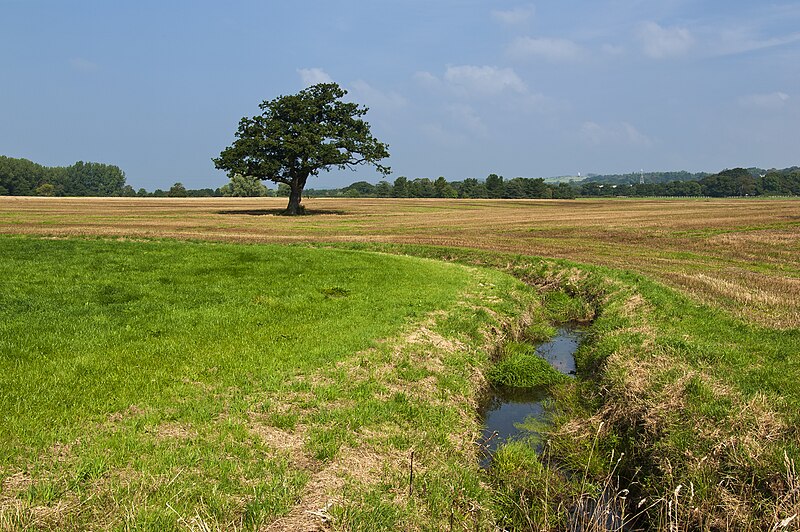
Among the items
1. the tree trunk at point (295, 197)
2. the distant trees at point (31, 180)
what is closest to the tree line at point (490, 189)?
the distant trees at point (31, 180)

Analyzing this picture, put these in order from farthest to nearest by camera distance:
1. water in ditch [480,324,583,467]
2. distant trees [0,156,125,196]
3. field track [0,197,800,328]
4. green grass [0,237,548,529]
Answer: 1. distant trees [0,156,125,196]
2. field track [0,197,800,328]
3. water in ditch [480,324,583,467]
4. green grass [0,237,548,529]

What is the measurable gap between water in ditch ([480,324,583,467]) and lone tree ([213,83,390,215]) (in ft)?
176

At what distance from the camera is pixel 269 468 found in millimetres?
7363

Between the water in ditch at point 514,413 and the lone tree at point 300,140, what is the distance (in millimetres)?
53713

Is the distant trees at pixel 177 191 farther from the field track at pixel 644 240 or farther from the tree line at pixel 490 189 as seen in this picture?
the field track at pixel 644 240

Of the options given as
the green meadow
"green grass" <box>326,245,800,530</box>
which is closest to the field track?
"green grass" <box>326,245,800,530</box>

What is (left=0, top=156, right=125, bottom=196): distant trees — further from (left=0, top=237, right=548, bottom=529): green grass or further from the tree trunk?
(left=0, top=237, right=548, bottom=529): green grass

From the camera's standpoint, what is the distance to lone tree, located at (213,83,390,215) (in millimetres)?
63844

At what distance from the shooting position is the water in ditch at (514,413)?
34.2ft

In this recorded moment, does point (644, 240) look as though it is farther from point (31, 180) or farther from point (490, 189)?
point (31, 180)

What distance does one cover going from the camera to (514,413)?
12031 mm

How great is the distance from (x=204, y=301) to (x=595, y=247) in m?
30.4

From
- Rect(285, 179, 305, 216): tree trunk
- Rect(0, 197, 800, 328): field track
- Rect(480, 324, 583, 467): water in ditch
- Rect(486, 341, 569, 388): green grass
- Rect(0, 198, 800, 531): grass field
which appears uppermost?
Rect(285, 179, 305, 216): tree trunk

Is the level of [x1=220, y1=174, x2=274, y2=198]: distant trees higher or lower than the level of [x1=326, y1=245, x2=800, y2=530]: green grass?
higher
